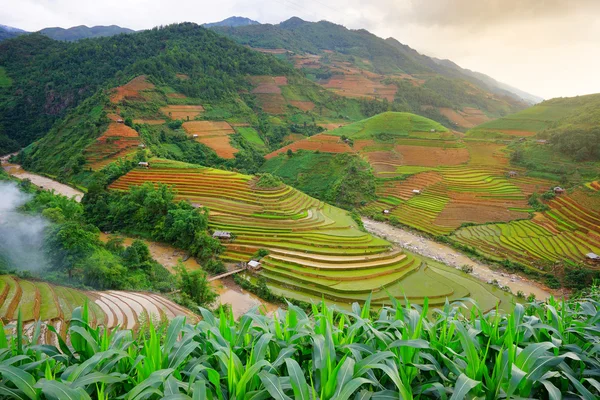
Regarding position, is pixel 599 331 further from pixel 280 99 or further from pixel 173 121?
pixel 280 99

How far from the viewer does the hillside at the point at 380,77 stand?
237ft

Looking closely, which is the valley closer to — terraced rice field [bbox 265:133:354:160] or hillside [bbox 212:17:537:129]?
terraced rice field [bbox 265:133:354:160]

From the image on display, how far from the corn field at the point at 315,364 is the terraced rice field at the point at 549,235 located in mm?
22261

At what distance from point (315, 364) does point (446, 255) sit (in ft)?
74.3

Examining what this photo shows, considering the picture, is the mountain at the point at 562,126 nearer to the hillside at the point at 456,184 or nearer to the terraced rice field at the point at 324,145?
the hillside at the point at 456,184

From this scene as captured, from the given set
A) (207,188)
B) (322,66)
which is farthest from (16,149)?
(322,66)

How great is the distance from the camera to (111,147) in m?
32.5

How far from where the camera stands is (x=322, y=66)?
88688mm

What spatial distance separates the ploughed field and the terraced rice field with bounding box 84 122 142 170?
577cm

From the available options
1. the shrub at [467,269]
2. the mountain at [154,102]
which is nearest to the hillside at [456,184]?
the shrub at [467,269]

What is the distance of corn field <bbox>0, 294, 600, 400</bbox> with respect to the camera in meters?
1.88

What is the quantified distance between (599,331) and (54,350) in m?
4.16

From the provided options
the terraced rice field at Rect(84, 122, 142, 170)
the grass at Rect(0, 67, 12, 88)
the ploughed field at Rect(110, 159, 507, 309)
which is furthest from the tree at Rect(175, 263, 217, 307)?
the grass at Rect(0, 67, 12, 88)

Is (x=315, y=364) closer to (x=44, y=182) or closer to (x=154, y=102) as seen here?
(x=44, y=182)
